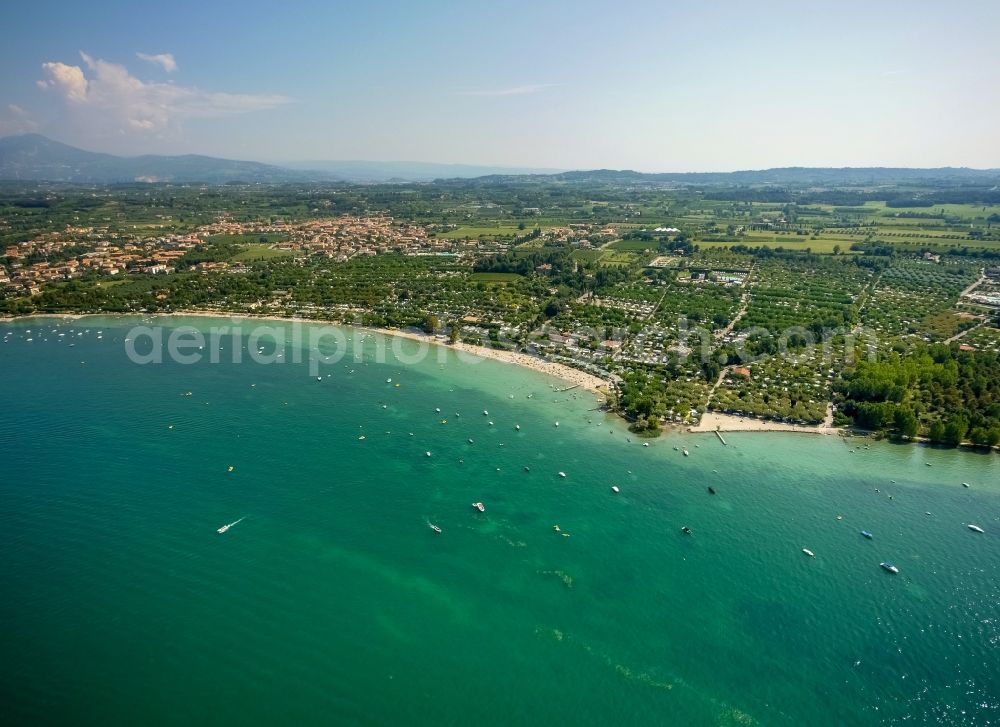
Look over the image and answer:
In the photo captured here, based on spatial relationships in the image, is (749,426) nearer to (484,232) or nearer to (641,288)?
(641,288)

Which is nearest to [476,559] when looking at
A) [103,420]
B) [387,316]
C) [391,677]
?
[391,677]

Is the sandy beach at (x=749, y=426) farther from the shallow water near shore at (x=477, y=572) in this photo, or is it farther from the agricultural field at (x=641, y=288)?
the shallow water near shore at (x=477, y=572)

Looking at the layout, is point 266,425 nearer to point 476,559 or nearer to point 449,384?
point 449,384

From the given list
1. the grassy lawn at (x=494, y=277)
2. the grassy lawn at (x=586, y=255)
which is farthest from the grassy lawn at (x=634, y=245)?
the grassy lawn at (x=494, y=277)

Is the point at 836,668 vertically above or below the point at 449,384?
below

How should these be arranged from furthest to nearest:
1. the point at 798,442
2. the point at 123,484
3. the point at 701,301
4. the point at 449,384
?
the point at 701,301
the point at 449,384
the point at 798,442
the point at 123,484

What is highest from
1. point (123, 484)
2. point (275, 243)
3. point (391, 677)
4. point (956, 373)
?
point (275, 243)

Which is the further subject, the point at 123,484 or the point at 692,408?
the point at 692,408

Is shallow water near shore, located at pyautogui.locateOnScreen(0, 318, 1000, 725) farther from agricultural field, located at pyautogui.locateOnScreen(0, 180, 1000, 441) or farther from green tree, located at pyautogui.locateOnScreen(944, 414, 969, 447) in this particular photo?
agricultural field, located at pyautogui.locateOnScreen(0, 180, 1000, 441)

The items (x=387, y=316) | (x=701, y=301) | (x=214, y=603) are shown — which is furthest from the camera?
(x=701, y=301)
